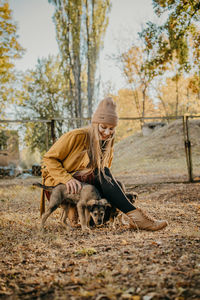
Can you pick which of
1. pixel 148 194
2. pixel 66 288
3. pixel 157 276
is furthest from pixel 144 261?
pixel 148 194

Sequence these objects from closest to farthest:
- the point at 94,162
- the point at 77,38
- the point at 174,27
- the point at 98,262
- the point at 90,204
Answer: the point at 98,262 < the point at 90,204 < the point at 94,162 < the point at 174,27 < the point at 77,38

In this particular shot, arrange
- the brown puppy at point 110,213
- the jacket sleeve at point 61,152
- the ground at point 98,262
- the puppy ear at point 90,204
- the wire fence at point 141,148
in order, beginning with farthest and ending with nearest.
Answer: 1. the wire fence at point 141,148
2. the brown puppy at point 110,213
3. the jacket sleeve at point 61,152
4. the puppy ear at point 90,204
5. the ground at point 98,262

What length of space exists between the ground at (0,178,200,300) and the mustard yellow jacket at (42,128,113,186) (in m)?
0.71

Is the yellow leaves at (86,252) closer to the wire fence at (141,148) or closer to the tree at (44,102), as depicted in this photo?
the wire fence at (141,148)

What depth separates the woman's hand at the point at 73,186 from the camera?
12.1ft

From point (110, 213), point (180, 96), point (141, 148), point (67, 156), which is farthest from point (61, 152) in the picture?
point (180, 96)

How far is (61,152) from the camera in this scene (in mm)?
3855

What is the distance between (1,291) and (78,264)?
2.25 feet

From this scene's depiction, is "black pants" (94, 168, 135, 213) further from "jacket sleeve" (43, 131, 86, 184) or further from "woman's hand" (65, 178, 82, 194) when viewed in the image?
"jacket sleeve" (43, 131, 86, 184)

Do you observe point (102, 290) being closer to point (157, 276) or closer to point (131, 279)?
point (131, 279)

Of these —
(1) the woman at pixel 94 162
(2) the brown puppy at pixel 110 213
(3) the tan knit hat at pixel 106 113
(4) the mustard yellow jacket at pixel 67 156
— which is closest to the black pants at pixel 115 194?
(1) the woman at pixel 94 162

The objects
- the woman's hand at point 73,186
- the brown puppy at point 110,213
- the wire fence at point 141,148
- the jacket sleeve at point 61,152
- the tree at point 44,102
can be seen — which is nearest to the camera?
the woman's hand at point 73,186

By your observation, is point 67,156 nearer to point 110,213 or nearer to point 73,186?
point 73,186

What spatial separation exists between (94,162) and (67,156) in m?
0.36
